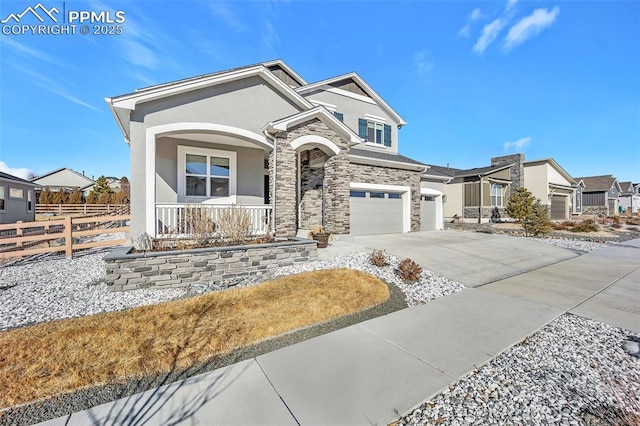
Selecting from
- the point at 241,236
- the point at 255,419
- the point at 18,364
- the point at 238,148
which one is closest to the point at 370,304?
the point at 255,419

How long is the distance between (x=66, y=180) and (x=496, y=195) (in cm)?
6570

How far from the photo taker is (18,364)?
293cm

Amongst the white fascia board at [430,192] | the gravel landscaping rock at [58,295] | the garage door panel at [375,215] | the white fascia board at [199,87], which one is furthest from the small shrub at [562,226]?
the gravel landscaping rock at [58,295]

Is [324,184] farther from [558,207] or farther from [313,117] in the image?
[558,207]

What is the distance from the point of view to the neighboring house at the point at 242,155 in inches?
287

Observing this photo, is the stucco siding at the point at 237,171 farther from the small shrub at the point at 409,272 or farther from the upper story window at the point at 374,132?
the upper story window at the point at 374,132

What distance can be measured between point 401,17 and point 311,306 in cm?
1187

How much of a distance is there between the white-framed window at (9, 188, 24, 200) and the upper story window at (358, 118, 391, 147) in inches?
1019

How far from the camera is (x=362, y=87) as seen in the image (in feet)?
50.7

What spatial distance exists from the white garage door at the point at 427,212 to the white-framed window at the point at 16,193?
29.6 meters

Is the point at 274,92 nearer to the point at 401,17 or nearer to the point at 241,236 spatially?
the point at 241,236

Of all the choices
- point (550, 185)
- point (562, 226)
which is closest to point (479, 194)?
point (562, 226)

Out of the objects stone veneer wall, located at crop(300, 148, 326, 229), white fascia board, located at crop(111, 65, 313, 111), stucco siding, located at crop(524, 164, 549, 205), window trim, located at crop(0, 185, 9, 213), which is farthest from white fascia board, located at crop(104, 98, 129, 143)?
stucco siding, located at crop(524, 164, 549, 205)

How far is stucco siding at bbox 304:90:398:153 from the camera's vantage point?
1410cm
